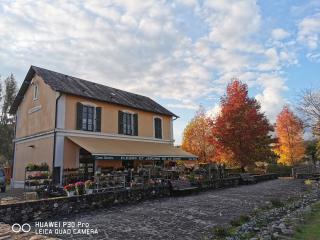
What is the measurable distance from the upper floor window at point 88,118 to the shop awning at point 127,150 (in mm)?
893

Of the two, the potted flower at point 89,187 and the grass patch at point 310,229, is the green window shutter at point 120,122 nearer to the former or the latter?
the potted flower at point 89,187

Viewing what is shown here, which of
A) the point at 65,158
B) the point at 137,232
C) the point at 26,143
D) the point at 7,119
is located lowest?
the point at 137,232

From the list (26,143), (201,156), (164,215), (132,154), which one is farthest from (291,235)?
(201,156)

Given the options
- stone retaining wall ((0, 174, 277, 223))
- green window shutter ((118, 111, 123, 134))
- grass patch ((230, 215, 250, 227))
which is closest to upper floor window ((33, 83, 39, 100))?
green window shutter ((118, 111, 123, 134))

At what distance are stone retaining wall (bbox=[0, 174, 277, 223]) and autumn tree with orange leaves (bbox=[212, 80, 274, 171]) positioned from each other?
41.9 feet

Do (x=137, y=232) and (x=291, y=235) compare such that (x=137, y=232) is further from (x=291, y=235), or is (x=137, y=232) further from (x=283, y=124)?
(x=283, y=124)

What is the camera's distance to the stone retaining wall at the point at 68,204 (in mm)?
10164

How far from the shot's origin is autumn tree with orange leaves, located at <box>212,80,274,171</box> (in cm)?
Answer: 2841

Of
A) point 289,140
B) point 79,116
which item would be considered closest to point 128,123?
point 79,116

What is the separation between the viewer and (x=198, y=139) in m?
38.0

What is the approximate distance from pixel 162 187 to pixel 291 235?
10.4 meters

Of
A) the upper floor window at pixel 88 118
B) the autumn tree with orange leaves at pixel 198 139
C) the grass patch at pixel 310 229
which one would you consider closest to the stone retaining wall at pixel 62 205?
the upper floor window at pixel 88 118

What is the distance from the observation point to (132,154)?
66.6 ft

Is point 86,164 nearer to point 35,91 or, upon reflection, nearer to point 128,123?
point 128,123
